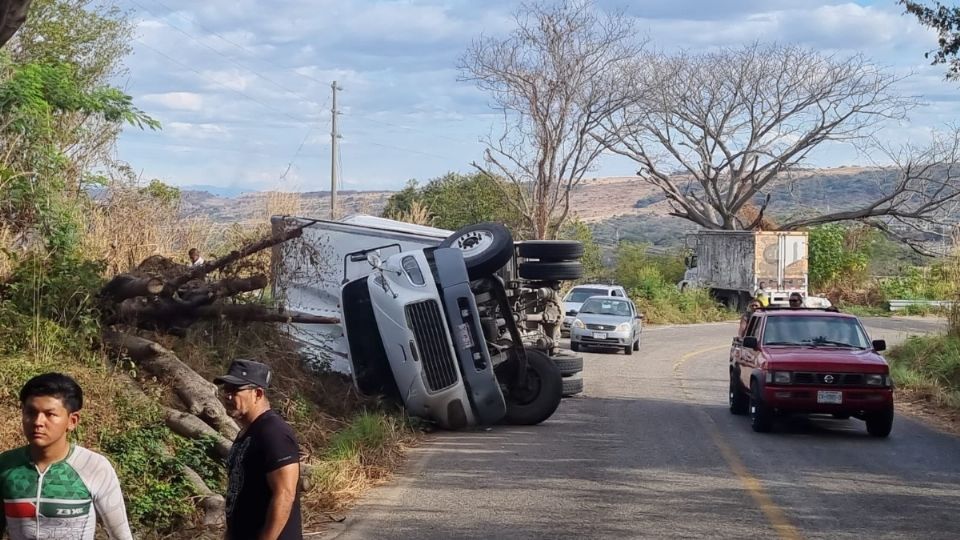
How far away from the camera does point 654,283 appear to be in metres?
49.4

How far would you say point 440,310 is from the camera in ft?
46.8

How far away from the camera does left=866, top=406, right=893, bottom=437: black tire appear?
15.3m

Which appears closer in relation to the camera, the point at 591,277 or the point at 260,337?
the point at 260,337

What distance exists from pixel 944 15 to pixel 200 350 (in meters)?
11.6

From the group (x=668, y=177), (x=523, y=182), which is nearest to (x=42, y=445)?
(x=523, y=182)

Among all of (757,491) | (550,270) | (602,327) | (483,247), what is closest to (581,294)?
(602,327)

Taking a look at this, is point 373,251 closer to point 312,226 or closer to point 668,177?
point 312,226

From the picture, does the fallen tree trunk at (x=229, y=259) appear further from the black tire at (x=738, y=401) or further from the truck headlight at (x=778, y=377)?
the black tire at (x=738, y=401)

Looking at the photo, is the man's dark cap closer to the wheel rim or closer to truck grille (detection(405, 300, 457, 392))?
truck grille (detection(405, 300, 457, 392))

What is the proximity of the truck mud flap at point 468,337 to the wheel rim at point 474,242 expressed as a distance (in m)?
0.65

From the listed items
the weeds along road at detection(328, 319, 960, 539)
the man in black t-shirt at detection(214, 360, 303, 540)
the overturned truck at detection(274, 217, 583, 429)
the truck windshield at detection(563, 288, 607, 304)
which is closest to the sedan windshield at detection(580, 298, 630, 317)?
the truck windshield at detection(563, 288, 607, 304)

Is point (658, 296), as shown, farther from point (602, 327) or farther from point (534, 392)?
point (534, 392)

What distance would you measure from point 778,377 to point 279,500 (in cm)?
1136

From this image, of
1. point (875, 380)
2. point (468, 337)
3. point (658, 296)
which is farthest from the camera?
point (658, 296)
